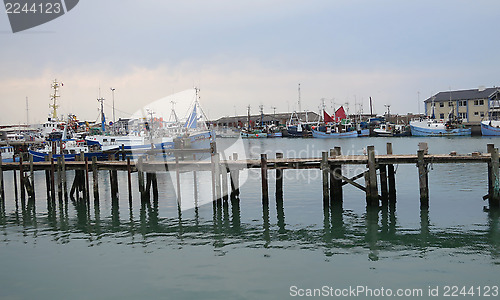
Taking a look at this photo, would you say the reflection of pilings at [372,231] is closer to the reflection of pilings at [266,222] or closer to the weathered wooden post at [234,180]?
the reflection of pilings at [266,222]

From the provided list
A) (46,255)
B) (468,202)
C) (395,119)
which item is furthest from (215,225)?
(395,119)

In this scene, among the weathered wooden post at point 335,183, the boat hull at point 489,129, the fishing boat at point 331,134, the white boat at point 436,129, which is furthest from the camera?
the fishing boat at point 331,134

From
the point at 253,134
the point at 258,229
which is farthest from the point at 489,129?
the point at 258,229

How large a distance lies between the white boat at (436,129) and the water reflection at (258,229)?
8937 cm

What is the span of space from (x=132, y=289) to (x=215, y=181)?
11953 mm

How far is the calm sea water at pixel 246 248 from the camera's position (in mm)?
15031

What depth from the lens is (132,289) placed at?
15047 mm

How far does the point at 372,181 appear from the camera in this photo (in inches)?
946

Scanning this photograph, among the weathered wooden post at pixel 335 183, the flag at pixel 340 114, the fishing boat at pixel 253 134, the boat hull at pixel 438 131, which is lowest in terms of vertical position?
the weathered wooden post at pixel 335 183

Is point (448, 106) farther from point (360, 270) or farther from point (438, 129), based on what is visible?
point (360, 270)

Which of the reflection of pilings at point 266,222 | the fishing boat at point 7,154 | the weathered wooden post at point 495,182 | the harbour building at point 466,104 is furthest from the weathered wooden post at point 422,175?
the harbour building at point 466,104

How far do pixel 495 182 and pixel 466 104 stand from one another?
336 feet

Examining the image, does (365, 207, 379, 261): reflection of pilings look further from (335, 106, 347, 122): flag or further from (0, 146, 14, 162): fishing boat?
(335, 106, 347, 122): flag

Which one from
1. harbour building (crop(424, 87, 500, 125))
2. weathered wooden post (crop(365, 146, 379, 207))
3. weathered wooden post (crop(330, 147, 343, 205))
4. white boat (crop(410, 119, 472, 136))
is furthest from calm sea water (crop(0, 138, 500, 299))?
harbour building (crop(424, 87, 500, 125))
